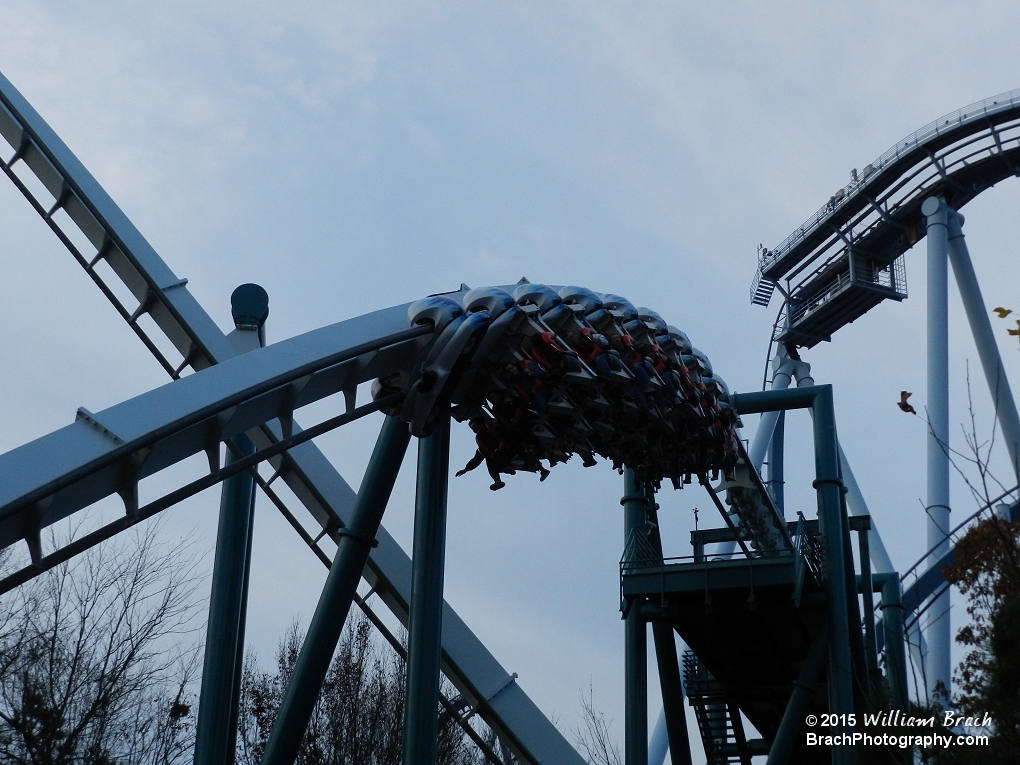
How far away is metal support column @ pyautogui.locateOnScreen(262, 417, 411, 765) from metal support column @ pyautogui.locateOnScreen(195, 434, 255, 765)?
0.49 m

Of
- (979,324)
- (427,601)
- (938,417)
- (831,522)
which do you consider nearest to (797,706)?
(831,522)

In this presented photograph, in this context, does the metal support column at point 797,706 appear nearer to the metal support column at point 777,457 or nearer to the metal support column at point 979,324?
the metal support column at point 979,324

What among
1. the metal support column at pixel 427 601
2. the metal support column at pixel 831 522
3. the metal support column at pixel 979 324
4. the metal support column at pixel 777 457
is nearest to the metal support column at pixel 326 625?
the metal support column at pixel 427 601

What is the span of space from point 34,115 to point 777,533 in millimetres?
9336

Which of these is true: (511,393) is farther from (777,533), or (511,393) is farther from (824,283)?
(824,283)

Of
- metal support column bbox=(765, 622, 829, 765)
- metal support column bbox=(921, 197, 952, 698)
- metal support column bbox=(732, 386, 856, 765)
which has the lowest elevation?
metal support column bbox=(765, 622, 829, 765)

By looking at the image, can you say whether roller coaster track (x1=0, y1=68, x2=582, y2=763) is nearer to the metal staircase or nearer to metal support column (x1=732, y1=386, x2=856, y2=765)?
metal support column (x1=732, y1=386, x2=856, y2=765)

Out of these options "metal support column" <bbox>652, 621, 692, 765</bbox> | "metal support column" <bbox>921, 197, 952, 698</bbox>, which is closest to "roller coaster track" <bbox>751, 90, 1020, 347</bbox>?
"metal support column" <bbox>921, 197, 952, 698</bbox>

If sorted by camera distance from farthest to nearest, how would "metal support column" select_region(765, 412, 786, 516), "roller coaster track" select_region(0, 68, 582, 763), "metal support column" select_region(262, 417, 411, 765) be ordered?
"metal support column" select_region(765, 412, 786, 516)
"metal support column" select_region(262, 417, 411, 765)
"roller coaster track" select_region(0, 68, 582, 763)

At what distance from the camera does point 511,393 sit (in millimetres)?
9164

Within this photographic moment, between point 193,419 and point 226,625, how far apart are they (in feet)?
12.2

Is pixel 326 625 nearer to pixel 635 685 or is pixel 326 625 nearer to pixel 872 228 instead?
pixel 635 685

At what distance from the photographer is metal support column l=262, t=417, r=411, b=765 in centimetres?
1001

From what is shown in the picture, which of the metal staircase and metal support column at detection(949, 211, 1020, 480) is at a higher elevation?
metal support column at detection(949, 211, 1020, 480)
